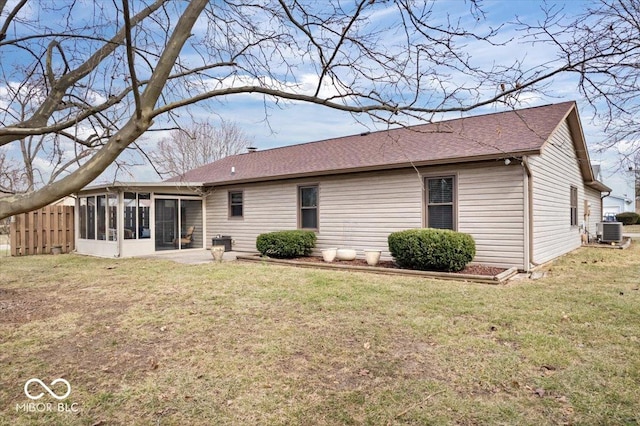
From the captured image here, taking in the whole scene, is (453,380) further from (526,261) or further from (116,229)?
(116,229)

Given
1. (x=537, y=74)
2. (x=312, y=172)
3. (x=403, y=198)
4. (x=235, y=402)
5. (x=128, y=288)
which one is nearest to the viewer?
(x=537, y=74)

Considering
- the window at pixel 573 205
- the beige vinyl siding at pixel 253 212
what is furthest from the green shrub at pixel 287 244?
the window at pixel 573 205

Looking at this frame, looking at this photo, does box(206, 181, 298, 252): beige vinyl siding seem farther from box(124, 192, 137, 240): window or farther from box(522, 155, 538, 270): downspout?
box(522, 155, 538, 270): downspout

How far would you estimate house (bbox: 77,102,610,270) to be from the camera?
933 centimetres

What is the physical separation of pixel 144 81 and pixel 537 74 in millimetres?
3917

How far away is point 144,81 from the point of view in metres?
4.43

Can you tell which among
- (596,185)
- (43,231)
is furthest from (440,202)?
(43,231)

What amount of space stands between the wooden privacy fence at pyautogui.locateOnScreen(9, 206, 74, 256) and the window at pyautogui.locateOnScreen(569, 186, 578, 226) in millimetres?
19143

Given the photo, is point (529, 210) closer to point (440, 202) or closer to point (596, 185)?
point (440, 202)

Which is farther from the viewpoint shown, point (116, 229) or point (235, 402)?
point (116, 229)

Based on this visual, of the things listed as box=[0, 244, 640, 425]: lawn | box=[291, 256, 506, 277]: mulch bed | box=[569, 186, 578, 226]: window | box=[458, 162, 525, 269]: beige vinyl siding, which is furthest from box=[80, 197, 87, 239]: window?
box=[569, 186, 578, 226]: window

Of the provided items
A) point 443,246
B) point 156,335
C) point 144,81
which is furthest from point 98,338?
point 443,246

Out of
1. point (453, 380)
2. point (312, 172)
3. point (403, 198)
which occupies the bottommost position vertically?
point (453, 380)

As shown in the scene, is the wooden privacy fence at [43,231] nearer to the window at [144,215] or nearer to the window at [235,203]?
the window at [144,215]
